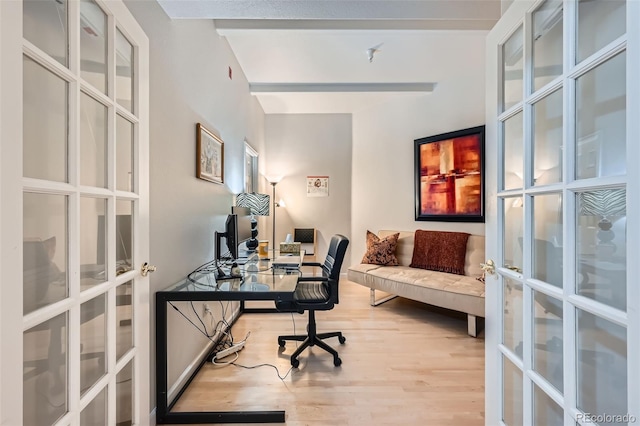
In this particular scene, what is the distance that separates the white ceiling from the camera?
161 centimetres

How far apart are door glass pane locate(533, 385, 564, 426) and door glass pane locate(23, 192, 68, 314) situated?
1.56 m

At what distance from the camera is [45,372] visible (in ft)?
2.43

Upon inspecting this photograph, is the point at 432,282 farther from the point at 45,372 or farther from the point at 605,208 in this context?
the point at 45,372

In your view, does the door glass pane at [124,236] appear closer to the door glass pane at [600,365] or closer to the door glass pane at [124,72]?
the door glass pane at [124,72]

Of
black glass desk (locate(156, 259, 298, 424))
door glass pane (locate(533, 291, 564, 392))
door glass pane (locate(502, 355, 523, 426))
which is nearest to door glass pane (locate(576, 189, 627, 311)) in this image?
door glass pane (locate(533, 291, 564, 392))

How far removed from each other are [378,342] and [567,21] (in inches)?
93.0

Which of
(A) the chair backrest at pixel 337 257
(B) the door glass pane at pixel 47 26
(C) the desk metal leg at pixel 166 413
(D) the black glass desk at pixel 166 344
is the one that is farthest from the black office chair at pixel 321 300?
(B) the door glass pane at pixel 47 26

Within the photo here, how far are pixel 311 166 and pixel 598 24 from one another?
3996mm

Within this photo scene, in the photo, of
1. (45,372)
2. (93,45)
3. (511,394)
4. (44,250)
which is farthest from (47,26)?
(511,394)

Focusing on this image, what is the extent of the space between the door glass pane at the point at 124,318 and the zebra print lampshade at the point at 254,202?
171cm

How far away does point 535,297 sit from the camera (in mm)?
983

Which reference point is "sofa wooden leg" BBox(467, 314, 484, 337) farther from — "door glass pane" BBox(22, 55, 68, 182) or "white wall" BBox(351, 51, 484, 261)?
"door glass pane" BBox(22, 55, 68, 182)

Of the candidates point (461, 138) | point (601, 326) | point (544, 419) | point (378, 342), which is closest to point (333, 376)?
point (378, 342)

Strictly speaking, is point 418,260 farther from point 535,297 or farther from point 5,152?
point 5,152
